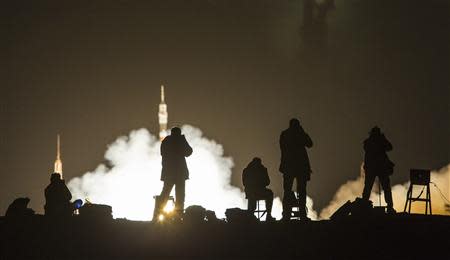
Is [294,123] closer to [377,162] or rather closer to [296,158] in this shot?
[296,158]

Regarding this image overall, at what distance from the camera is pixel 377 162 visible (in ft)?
80.7

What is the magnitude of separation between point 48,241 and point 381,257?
672 cm

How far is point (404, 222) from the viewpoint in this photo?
1991 centimetres

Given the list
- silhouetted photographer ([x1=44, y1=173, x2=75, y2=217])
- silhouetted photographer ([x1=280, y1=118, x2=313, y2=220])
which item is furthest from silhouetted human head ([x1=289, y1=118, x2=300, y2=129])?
silhouetted photographer ([x1=44, y1=173, x2=75, y2=217])

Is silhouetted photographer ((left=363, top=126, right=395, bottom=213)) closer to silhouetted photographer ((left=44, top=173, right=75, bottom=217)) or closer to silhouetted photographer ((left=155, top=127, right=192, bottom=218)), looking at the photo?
silhouetted photographer ((left=155, top=127, right=192, bottom=218))

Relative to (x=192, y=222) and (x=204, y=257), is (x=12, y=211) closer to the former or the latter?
(x=192, y=222)

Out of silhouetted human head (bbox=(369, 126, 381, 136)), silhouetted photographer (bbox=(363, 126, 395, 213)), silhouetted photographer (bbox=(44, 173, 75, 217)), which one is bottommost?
silhouetted photographer (bbox=(44, 173, 75, 217))

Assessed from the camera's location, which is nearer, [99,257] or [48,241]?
[99,257]

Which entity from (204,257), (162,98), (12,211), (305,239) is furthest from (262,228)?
(162,98)

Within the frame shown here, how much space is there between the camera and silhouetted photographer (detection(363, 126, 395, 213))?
24.5 m

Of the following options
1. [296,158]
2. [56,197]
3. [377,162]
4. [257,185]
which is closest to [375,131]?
[377,162]

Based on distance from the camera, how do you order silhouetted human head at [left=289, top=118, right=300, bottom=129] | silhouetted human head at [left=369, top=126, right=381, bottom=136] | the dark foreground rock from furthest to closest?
1. silhouetted human head at [left=369, top=126, right=381, bottom=136]
2. silhouetted human head at [left=289, top=118, right=300, bottom=129]
3. the dark foreground rock

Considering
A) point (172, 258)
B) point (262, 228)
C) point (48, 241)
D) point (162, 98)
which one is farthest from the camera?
point (162, 98)

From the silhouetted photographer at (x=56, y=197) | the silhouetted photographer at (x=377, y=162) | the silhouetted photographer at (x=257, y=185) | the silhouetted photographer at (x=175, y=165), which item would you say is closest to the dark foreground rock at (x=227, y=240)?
the silhouetted photographer at (x=175, y=165)
